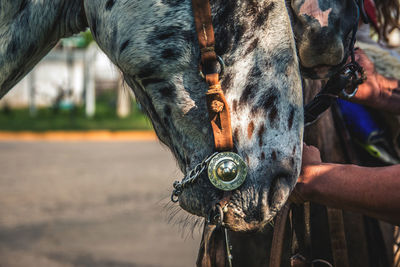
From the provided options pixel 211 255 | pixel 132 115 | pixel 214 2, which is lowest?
pixel 132 115

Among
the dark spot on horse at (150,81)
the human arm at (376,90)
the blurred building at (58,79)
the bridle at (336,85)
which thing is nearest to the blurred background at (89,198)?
the dark spot on horse at (150,81)

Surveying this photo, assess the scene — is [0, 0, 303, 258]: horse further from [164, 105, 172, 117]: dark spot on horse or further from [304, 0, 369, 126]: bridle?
[304, 0, 369, 126]: bridle

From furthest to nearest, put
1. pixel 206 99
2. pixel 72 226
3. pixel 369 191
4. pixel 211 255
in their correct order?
pixel 72 226 → pixel 211 255 → pixel 369 191 → pixel 206 99

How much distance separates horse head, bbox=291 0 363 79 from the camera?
138 centimetres

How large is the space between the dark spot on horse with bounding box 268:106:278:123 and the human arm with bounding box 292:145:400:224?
400mm

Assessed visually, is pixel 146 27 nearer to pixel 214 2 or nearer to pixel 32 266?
pixel 214 2

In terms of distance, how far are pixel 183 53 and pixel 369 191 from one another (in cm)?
73

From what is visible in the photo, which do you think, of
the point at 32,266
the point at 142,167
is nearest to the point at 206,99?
the point at 32,266

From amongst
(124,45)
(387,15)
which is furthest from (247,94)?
(387,15)

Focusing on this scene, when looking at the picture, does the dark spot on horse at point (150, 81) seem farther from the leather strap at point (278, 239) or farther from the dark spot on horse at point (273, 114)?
the leather strap at point (278, 239)

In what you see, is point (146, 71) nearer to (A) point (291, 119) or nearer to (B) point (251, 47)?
(B) point (251, 47)

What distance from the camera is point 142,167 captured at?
8.77m

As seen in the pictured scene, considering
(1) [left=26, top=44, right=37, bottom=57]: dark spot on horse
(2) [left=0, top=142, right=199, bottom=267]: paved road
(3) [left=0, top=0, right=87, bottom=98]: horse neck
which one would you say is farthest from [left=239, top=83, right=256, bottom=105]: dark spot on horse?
(2) [left=0, top=142, right=199, bottom=267]: paved road

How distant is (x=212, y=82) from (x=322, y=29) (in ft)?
1.24
